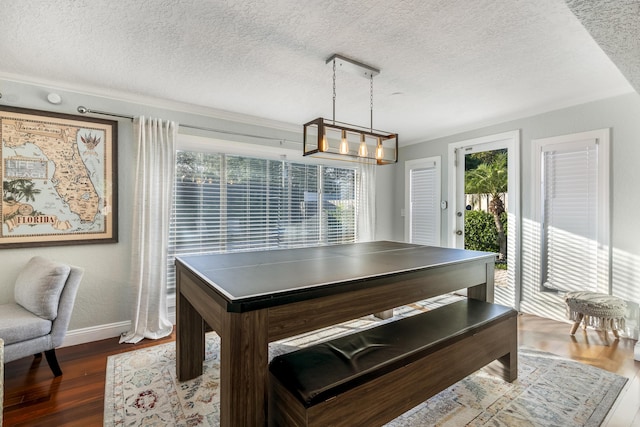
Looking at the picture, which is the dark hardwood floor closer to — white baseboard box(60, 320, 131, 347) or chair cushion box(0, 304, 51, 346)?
white baseboard box(60, 320, 131, 347)

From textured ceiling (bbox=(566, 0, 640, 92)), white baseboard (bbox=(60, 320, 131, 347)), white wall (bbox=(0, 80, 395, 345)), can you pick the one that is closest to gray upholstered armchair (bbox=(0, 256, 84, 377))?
white wall (bbox=(0, 80, 395, 345))

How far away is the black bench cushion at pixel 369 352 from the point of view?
4.42ft

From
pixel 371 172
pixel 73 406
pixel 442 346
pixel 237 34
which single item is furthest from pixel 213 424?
pixel 371 172

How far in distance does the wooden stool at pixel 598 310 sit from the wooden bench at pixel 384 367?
45.0 inches

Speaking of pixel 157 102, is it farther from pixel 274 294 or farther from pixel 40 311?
pixel 274 294

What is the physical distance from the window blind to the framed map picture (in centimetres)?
463

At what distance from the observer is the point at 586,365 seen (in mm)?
2402

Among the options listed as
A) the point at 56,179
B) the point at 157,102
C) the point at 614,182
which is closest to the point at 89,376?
the point at 56,179

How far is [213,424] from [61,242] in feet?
7.35

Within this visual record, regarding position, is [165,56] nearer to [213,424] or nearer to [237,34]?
[237,34]

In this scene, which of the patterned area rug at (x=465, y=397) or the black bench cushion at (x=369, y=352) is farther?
the patterned area rug at (x=465, y=397)

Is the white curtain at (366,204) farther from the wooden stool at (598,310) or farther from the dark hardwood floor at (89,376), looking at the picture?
the wooden stool at (598,310)

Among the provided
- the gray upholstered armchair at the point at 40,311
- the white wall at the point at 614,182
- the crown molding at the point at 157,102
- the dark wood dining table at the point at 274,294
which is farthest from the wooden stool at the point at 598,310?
the gray upholstered armchair at the point at 40,311

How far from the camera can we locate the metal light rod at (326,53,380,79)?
2302 mm
